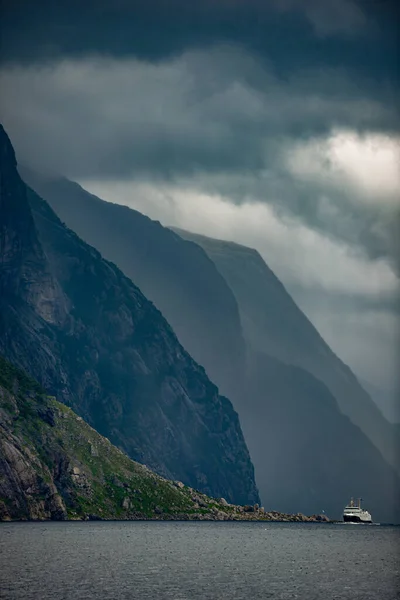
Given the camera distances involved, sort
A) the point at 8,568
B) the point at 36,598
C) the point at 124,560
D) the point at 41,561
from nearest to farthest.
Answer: the point at 36,598
the point at 8,568
the point at 41,561
the point at 124,560

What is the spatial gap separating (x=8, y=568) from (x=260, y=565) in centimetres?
5262

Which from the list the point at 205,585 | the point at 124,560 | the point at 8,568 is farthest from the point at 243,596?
the point at 124,560

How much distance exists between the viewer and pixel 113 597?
5413 inches

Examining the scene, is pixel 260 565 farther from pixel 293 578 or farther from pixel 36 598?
pixel 36 598

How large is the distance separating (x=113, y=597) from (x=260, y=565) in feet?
217

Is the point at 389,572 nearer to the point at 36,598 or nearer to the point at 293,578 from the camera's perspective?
the point at 293,578

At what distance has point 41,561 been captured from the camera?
182 meters

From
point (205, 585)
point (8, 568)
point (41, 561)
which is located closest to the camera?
point (205, 585)

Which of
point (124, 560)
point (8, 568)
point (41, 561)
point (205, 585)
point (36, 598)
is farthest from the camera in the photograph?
point (124, 560)

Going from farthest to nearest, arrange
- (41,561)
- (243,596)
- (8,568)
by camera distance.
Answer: (41,561)
(8,568)
(243,596)

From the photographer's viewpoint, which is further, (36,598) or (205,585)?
(205,585)

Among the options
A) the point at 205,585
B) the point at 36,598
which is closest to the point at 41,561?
the point at 205,585

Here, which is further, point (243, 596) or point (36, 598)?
point (243, 596)

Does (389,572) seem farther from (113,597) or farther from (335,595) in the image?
(113,597)
